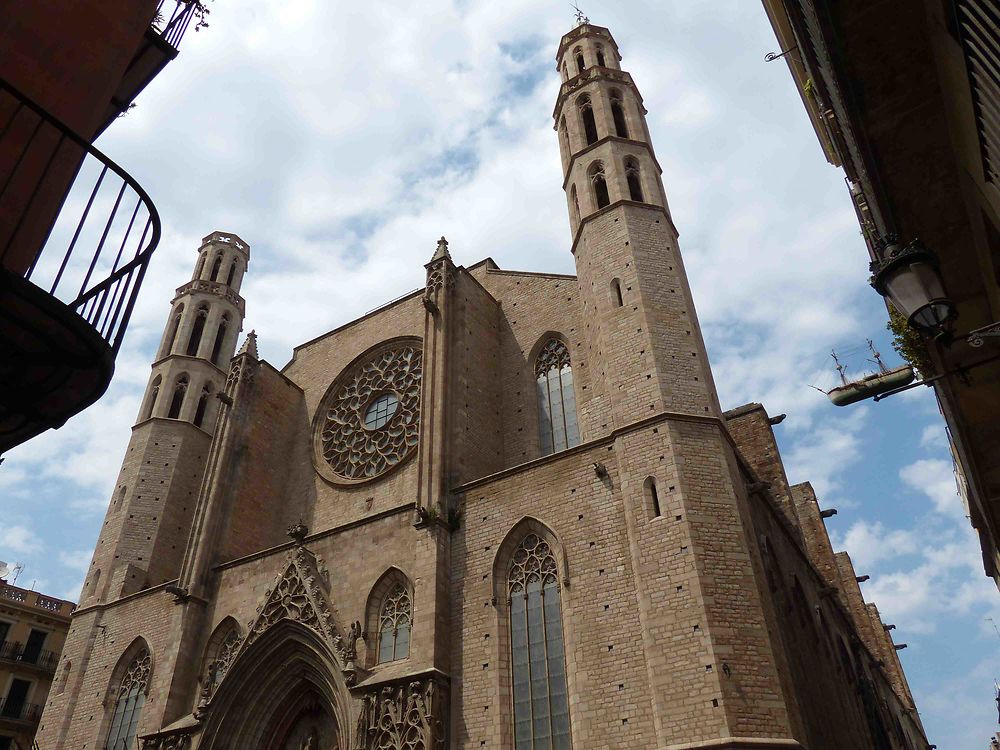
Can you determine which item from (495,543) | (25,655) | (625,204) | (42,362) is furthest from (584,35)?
(25,655)

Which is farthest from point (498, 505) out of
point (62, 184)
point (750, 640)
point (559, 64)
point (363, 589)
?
point (559, 64)

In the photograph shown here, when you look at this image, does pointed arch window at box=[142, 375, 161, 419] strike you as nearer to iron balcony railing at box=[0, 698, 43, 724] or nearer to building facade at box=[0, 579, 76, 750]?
building facade at box=[0, 579, 76, 750]

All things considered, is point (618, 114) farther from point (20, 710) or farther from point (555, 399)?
point (20, 710)

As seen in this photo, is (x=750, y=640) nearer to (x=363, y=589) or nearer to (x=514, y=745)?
(x=514, y=745)

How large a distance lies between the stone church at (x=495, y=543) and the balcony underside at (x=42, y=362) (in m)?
8.25

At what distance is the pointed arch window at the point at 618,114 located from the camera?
694 inches

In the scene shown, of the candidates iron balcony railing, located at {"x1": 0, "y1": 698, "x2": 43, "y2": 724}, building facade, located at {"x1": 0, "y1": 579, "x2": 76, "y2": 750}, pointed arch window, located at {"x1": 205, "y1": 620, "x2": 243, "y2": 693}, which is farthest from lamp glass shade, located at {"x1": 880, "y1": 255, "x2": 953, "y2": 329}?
iron balcony railing, located at {"x1": 0, "y1": 698, "x2": 43, "y2": 724}

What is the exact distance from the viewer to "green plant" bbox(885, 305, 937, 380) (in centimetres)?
571

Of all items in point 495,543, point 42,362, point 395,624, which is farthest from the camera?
point 395,624

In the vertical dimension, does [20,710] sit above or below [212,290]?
below

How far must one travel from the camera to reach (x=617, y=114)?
59.2 feet

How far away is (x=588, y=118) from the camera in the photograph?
1833cm

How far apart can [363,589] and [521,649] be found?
11.5 feet

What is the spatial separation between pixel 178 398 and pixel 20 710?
34.3 ft
